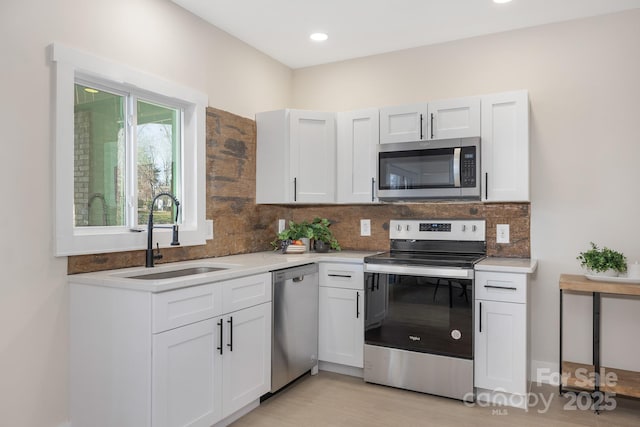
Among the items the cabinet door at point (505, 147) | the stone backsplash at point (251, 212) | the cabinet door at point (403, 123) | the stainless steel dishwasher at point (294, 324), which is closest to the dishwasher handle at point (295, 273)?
the stainless steel dishwasher at point (294, 324)

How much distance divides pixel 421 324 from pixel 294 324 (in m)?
0.88

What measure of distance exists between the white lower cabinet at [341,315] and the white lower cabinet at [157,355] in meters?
0.93

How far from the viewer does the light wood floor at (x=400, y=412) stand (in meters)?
2.55

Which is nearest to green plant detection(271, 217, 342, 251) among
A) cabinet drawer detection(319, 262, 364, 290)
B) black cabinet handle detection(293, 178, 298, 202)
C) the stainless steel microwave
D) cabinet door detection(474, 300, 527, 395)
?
black cabinet handle detection(293, 178, 298, 202)

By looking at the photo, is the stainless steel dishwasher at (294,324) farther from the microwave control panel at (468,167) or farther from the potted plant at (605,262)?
the potted plant at (605,262)

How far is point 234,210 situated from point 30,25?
179 centimetres

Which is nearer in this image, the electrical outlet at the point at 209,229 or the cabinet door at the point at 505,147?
the cabinet door at the point at 505,147

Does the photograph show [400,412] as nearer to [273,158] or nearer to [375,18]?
[273,158]

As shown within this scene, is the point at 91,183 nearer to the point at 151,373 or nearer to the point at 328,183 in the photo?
the point at 151,373

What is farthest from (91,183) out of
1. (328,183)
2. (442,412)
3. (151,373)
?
(442,412)

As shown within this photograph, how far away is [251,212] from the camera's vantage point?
12.0ft

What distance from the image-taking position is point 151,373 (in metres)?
1.97

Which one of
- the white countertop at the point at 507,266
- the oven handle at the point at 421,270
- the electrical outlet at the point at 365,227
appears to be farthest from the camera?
the electrical outlet at the point at 365,227

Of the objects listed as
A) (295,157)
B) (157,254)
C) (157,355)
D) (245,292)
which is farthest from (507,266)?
(157,254)
